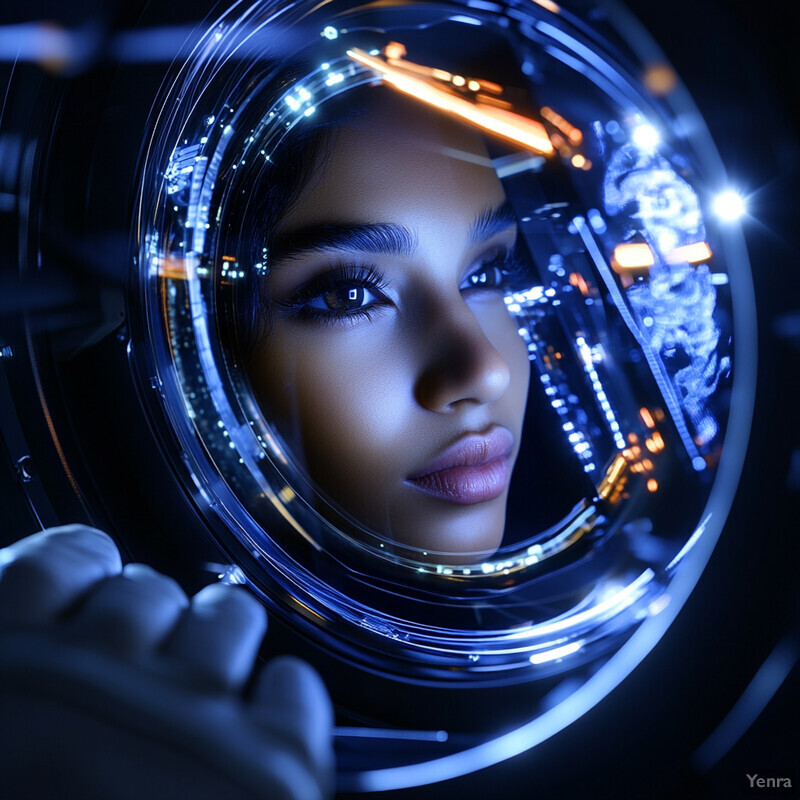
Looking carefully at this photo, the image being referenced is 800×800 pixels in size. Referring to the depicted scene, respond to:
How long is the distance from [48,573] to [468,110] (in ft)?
1.42

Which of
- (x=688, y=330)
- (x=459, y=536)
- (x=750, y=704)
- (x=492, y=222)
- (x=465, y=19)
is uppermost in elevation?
(x=465, y=19)

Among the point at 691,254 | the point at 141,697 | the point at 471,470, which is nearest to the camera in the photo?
the point at 141,697

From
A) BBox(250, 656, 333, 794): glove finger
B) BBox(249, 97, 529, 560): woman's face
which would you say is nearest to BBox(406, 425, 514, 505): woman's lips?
BBox(249, 97, 529, 560): woman's face

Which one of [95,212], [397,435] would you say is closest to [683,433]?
[397,435]

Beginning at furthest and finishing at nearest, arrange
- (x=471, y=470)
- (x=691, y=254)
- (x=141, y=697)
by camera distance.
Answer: (x=471, y=470)
(x=691, y=254)
(x=141, y=697)

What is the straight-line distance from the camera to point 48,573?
0.40 m

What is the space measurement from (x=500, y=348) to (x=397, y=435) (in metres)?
0.11

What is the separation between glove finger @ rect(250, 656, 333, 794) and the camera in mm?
354

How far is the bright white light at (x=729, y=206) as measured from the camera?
40 cm

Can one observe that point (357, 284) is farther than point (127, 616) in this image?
Yes

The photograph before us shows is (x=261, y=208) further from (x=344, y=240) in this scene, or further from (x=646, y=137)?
(x=646, y=137)

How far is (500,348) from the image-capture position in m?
0.54

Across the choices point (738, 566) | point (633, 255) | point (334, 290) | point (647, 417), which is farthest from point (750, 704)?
point (334, 290)

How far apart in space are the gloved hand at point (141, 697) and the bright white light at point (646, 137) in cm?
40
